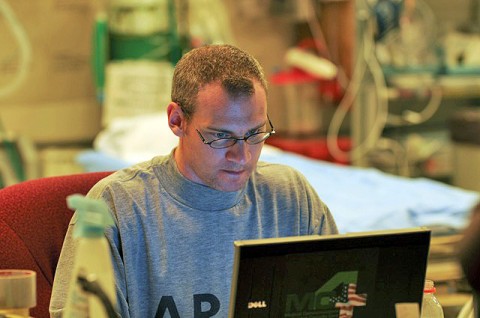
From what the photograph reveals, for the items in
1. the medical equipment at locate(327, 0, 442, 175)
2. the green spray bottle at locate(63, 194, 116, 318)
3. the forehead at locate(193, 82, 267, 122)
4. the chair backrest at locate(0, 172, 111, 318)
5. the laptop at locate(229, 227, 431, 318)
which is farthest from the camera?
the medical equipment at locate(327, 0, 442, 175)

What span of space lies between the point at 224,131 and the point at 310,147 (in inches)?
141

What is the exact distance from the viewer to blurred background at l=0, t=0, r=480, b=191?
4.95 m

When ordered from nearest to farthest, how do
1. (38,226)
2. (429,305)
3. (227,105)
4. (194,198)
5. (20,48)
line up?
(429,305), (227,105), (194,198), (38,226), (20,48)

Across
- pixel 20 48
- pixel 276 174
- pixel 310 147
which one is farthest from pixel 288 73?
pixel 276 174

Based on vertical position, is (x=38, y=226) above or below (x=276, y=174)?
below

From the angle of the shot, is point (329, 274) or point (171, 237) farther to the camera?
point (171, 237)

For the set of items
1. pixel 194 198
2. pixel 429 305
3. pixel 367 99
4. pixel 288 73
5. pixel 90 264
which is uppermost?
pixel 90 264

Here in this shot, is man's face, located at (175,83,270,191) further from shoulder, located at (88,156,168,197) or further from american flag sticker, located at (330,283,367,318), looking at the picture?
american flag sticker, located at (330,283,367,318)

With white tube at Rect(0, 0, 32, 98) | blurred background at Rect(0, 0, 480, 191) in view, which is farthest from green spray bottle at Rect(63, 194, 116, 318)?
white tube at Rect(0, 0, 32, 98)

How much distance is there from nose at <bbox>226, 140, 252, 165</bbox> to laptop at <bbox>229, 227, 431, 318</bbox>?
0.45 meters

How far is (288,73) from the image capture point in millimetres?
5414

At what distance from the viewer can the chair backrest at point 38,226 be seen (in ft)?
6.57

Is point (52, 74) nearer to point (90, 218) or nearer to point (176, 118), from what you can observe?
point (176, 118)

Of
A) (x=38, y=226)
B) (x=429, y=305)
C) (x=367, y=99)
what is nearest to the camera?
(x=429, y=305)
